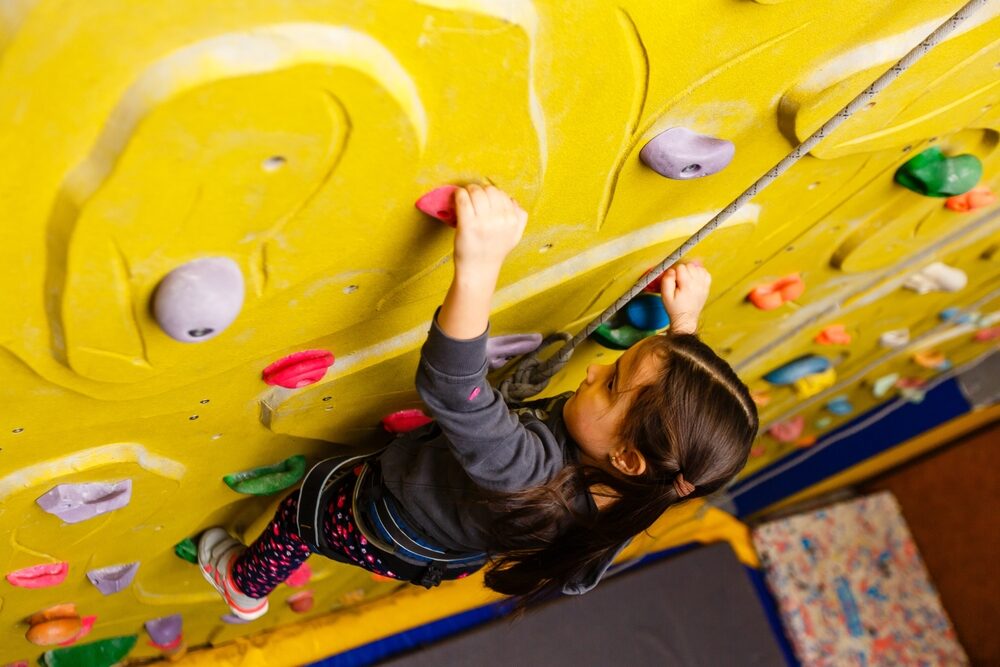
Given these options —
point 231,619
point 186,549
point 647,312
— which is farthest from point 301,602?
point 647,312

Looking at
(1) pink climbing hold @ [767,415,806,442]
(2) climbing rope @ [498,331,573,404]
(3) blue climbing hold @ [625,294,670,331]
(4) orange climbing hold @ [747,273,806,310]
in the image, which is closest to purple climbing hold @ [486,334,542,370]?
(2) climbing rope @ [498,331,573,404]

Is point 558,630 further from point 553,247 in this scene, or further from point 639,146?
point 639,146

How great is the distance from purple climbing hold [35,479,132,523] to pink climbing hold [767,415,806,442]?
1.44 meters

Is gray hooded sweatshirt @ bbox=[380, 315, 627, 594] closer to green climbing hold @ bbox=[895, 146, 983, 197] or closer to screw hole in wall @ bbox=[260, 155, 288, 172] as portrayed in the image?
screw hole in wall @ bbox=[260, 155, 288, 172]

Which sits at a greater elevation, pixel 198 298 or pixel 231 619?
pixel 198 298

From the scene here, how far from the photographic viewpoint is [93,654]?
1.28 m

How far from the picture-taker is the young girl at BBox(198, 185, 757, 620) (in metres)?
0.74

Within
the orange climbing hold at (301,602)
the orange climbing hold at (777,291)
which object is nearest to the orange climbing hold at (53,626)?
the orange climbing hold at (301,602)

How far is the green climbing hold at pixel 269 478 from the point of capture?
1.01 meters

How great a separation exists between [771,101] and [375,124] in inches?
14.7

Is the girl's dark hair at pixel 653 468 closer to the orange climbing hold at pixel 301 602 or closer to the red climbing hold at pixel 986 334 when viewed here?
the orange climbing hold at pixel 301 602

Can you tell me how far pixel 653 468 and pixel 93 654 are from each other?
88 centimetres

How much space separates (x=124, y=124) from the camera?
477 mm

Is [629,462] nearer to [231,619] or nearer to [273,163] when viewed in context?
[273,163]
